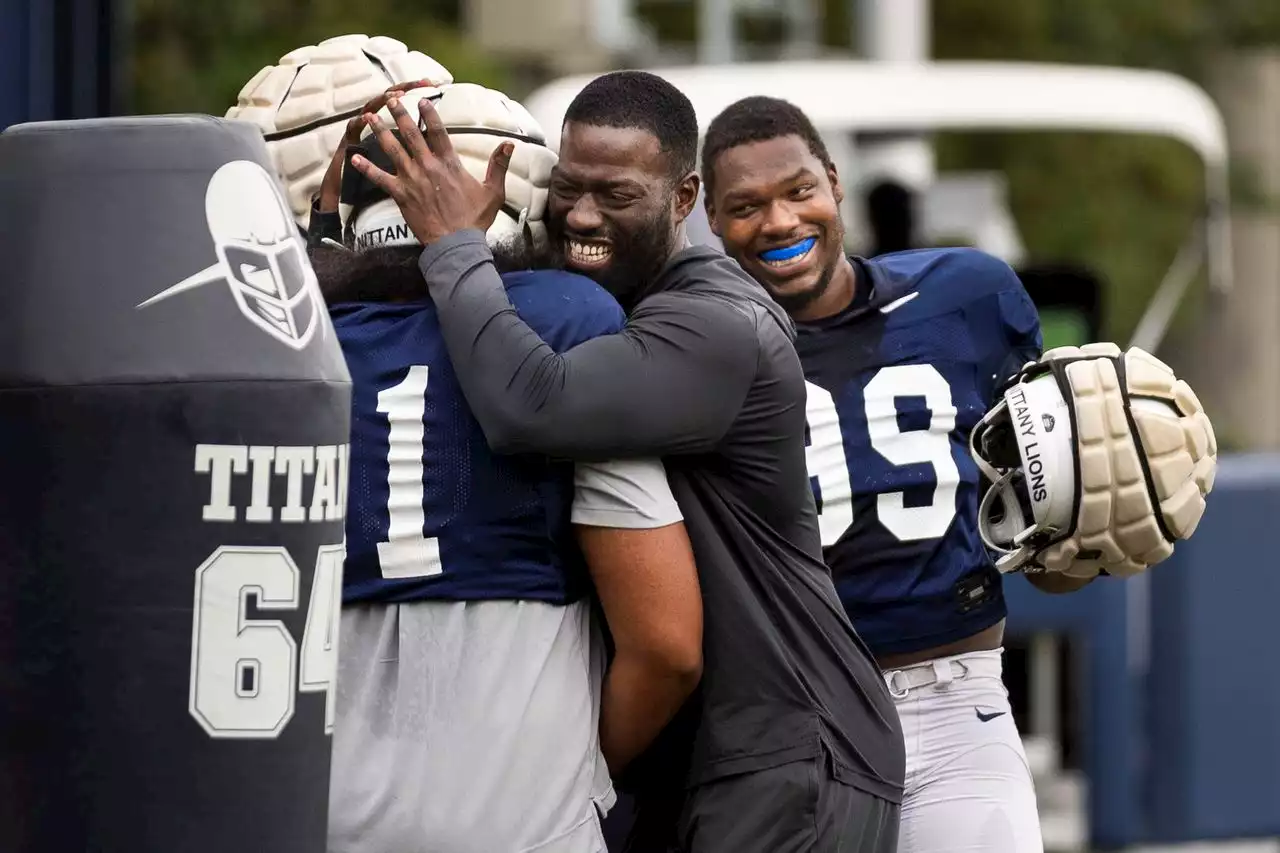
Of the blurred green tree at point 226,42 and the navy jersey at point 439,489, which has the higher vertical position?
the blurred green tree at point 226,42

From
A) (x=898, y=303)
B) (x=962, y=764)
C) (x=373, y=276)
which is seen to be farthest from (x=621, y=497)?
(x=898, y=303)

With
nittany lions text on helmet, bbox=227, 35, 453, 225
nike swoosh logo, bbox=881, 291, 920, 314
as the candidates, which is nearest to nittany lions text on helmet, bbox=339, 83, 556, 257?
nittany lions text on helmet, bbox=227, 35, 453, 225

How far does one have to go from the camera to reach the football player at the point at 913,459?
4363mm

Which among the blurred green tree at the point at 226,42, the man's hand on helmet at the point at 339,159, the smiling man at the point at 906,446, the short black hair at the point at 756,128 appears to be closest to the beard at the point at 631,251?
the man's hand on helmet at the point at 339,159

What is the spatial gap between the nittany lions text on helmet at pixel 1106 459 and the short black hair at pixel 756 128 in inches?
27.6

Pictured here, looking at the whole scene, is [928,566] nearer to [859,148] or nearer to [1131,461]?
[1131,461]

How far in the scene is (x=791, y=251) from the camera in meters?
4.49

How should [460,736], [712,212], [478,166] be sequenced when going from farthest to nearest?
[712,212], [478,166], [460,736]

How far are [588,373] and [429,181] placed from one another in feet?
1.30

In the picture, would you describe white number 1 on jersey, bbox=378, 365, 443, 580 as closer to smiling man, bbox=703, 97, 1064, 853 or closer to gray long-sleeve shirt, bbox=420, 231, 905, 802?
gray long-sleeve shirt, bbox=420, 231, 905, 802

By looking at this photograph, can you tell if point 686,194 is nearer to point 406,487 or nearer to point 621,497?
point 621,497

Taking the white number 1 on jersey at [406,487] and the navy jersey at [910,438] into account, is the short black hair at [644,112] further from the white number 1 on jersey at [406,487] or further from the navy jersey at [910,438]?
the navy jersey at [910,438]

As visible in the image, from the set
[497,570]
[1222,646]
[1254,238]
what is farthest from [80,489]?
[1254,238]

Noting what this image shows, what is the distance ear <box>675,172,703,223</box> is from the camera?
142 inches
